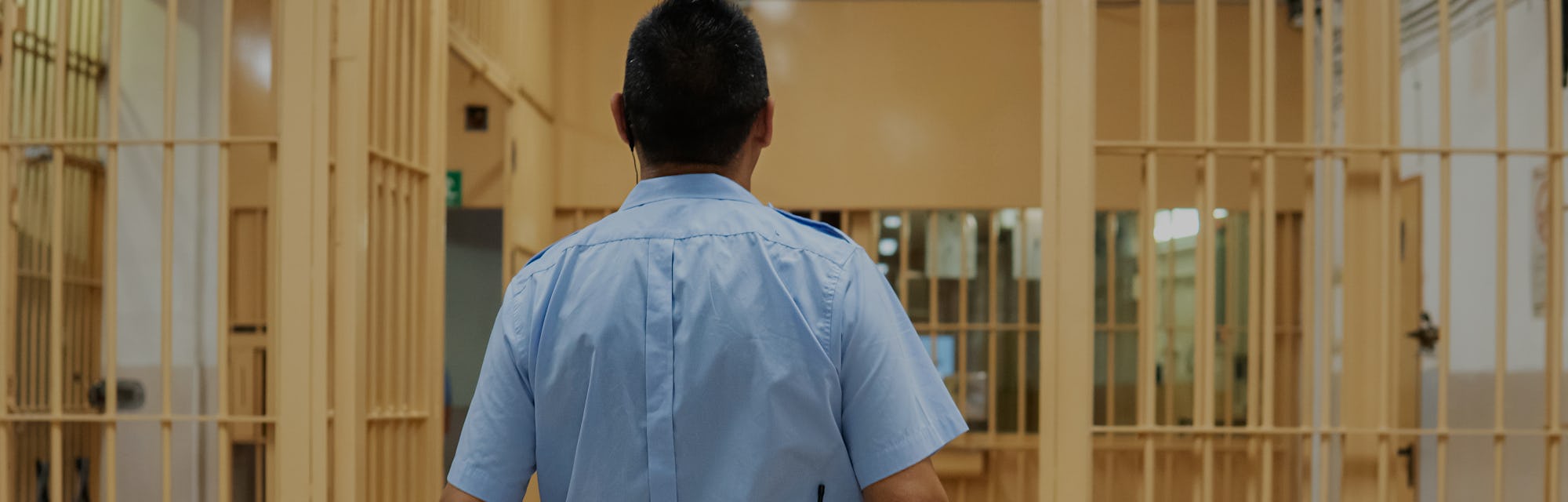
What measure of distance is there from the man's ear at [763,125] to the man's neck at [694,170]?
3cm

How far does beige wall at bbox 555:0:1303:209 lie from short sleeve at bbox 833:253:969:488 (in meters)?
4.52

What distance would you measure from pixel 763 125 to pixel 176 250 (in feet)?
15.2

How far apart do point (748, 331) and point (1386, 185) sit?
2.04m

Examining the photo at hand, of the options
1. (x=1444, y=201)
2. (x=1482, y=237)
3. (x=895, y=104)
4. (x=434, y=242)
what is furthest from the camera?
(x=895, y=104)

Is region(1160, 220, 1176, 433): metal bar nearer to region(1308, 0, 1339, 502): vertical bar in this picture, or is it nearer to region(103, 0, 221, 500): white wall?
region(1308, 0, 1339, 502): vertical bar

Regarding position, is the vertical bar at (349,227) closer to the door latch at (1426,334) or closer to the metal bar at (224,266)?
the metal bar at (224,266)

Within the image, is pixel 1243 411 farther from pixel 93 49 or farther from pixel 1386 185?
pixel 93 49

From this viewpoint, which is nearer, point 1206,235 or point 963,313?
point 1206,235

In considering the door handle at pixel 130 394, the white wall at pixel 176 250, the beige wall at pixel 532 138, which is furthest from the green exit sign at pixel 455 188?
the door handle at pixel 130 394

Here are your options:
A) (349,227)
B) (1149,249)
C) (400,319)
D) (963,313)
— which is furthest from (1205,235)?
(963,313)

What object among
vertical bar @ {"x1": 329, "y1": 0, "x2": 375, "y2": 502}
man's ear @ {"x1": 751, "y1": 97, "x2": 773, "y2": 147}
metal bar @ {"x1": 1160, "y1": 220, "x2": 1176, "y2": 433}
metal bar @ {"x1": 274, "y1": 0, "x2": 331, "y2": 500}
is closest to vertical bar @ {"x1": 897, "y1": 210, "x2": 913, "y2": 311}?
metal bar @ {"x1": 1160, "y1": 220, "x2": 1176, "y2": 433}

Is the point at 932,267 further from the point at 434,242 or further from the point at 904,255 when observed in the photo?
the point at 434,242

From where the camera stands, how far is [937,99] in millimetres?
5582

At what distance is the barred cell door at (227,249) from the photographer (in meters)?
2.54
